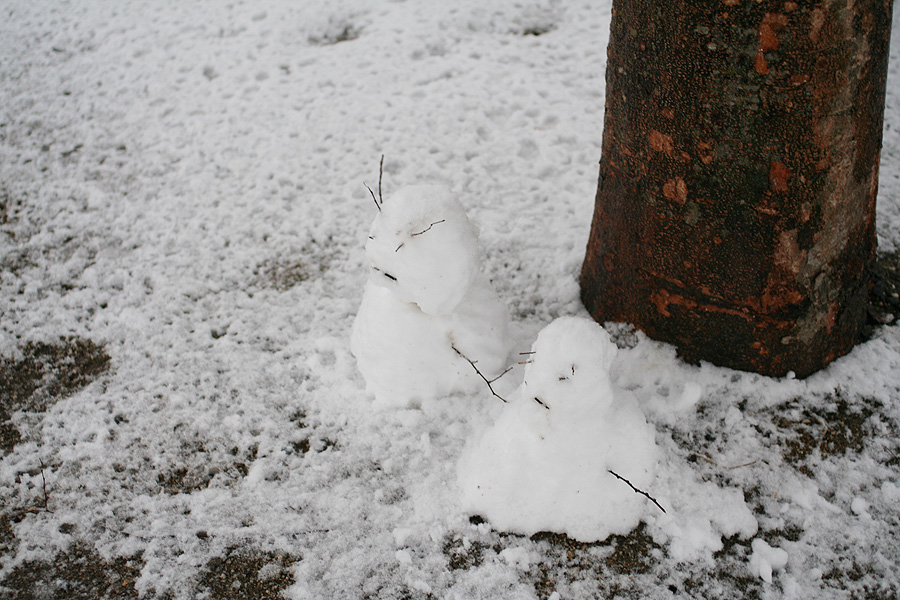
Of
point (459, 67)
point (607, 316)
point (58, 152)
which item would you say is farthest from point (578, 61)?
point (58, 152)

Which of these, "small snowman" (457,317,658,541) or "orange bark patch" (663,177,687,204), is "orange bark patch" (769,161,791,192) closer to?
"orange bark patch" (663,177,687,204)

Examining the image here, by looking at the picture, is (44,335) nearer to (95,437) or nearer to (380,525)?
(95,437)

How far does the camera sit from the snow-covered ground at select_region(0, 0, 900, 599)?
87.9 inches

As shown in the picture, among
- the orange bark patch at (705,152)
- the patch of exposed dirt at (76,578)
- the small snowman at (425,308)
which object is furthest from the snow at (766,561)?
the patch of exposed dirt at (76,578)

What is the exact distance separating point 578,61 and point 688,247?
276cm

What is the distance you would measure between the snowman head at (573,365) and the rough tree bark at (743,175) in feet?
1.96

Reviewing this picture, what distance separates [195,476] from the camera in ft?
8.29

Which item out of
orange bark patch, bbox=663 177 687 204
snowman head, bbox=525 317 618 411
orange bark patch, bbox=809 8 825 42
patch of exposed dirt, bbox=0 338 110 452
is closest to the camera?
orange bark patch, bbox=809 8 825 42

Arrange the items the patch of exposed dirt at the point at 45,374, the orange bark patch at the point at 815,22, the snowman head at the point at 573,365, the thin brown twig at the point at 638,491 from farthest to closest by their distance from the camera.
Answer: the patch of exposed dirt at the point at 45,374 < the thin brown twig at the point at 638,491 < the snowman head at the point at 573,365 < the orange bark patch at the point at 815,22

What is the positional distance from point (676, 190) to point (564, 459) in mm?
997

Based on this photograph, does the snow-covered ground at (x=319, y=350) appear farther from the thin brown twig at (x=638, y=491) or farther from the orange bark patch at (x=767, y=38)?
the orange bark patch at (x=767, y=38)

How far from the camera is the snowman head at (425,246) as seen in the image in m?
2.27

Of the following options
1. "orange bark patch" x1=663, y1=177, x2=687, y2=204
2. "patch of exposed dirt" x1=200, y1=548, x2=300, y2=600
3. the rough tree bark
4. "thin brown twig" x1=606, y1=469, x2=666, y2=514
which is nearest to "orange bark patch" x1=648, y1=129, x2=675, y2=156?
the rough tree bark

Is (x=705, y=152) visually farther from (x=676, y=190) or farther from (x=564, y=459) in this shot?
(x=564, y=459)
